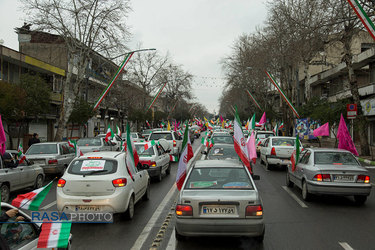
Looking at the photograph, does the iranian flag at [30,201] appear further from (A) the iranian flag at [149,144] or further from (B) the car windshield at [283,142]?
(B) the car windshield at [283,142]

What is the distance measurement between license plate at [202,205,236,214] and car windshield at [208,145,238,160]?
726 centimetres

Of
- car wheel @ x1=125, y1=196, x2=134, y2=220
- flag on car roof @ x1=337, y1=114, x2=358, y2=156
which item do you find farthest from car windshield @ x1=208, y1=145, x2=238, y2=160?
car wheel @ x1=125, y1=196, x2=134, y2=220

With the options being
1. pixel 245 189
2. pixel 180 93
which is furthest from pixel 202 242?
pixel 180 93

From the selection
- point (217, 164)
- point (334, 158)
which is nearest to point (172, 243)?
point (217, 164)

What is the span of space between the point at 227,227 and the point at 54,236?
2.65 m

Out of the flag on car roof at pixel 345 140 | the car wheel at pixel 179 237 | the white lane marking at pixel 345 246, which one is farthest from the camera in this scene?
the flag on car roof at pixel 345 140

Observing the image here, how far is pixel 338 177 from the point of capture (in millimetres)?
8438

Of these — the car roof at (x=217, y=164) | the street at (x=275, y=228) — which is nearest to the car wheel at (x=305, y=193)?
the street at (x=275, y=228)

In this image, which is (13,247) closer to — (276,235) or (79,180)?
(79,180)

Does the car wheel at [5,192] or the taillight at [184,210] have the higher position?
the taillight at [184,210]

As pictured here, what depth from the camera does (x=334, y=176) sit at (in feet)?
27.7

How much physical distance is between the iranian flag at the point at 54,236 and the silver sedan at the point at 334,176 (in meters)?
6.62

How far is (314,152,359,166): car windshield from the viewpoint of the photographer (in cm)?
904

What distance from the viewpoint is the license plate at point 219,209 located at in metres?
5.34
